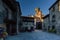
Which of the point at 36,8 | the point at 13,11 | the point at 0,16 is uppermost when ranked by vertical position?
the point at 36,8

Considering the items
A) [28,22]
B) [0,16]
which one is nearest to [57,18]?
[28,22]

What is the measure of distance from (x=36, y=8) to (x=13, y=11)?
97.5 feet

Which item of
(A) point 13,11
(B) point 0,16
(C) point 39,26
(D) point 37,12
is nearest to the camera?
(B) point 0,16

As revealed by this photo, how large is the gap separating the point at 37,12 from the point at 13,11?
29294mm

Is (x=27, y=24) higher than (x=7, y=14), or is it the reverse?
(x=7, y=14)

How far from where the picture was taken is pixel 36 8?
51.9 metres

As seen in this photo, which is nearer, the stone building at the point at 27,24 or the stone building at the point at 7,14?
the stone building at the point at 7,14

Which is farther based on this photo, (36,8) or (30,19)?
(36,8)

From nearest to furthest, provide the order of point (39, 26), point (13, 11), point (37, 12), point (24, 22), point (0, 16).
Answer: point (0, 16), point (13, 11), point (24, 22), point (39, 26), point (37, 12)

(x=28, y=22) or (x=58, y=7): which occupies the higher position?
(x=58, y=7)

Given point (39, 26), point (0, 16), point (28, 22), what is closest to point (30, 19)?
point (28, 22)

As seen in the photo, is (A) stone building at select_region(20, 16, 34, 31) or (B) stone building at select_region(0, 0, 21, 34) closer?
(B) stone building at select_region(0, 0, 21, 34)

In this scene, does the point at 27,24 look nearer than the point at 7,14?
No

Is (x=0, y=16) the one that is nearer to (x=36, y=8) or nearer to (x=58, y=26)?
(x=58, y=26)
